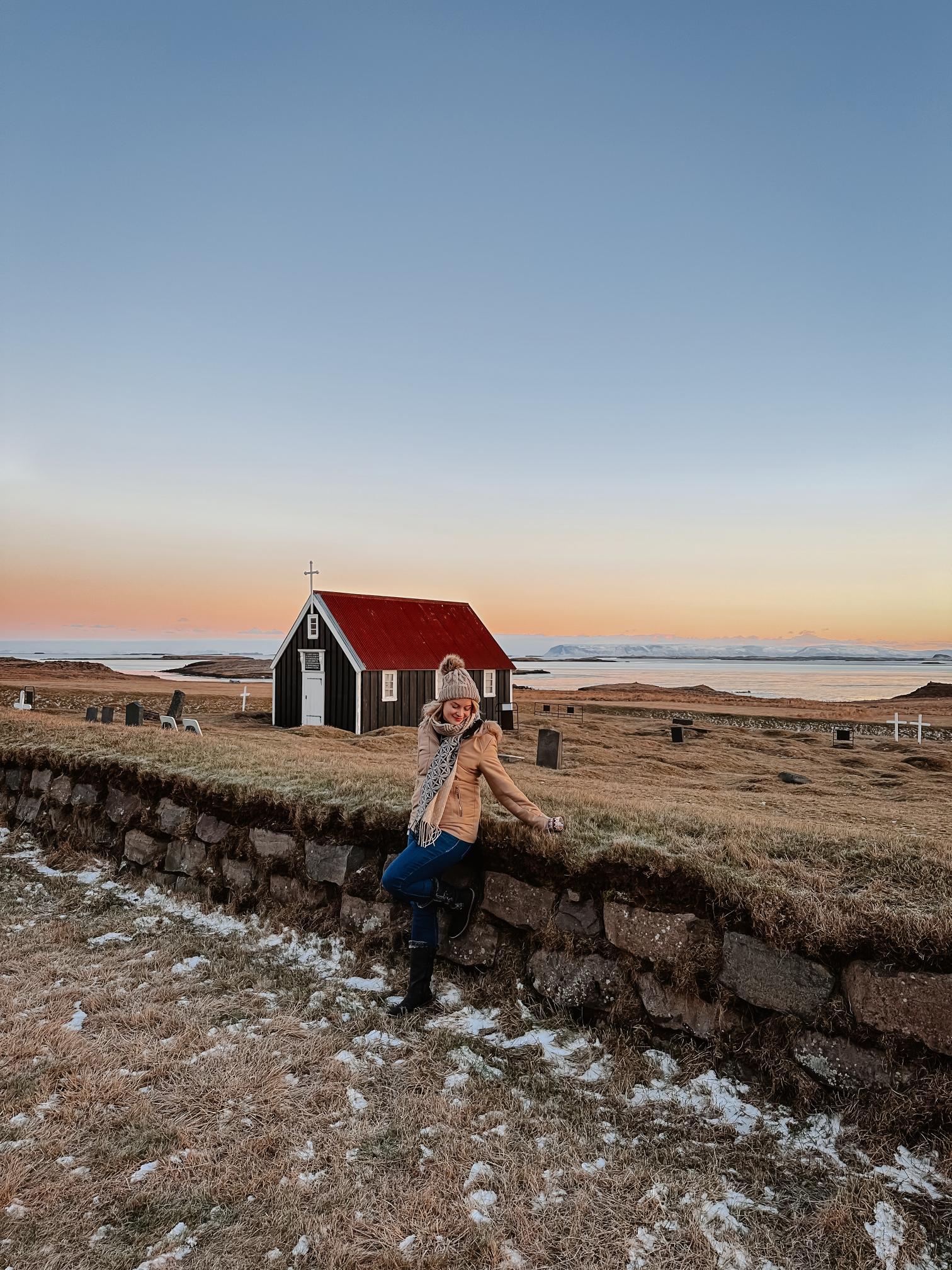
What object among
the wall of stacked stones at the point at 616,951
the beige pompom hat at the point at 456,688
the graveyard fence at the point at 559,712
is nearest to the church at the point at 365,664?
the graveyard fence at the point at 559,712

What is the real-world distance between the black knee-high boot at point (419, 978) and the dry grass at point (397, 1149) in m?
0.18

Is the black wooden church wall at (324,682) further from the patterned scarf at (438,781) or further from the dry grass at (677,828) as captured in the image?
the patterned scarf at (438,781)

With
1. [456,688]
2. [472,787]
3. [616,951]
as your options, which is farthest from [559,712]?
[616,951]

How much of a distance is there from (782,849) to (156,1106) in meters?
4.21

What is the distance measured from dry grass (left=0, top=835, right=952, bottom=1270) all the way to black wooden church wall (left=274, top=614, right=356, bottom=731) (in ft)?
67.0

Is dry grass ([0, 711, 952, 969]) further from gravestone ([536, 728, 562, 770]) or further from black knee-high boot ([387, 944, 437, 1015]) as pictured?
black knee-high boot ([387, 944, 437, 1015])

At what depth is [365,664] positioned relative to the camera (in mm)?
25688

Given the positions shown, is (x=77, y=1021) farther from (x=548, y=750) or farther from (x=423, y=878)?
(x=548, y=750)

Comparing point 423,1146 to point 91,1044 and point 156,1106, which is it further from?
point 91,1044

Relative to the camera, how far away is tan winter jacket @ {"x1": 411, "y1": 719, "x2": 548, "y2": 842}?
529 centimetres

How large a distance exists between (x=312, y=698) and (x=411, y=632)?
14.6 feet

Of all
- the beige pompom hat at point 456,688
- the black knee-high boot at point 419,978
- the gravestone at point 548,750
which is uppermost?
the beige pompom hat at point 456,688

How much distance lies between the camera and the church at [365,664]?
85.0ft

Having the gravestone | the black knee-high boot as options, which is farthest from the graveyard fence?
the black knee-high boot
